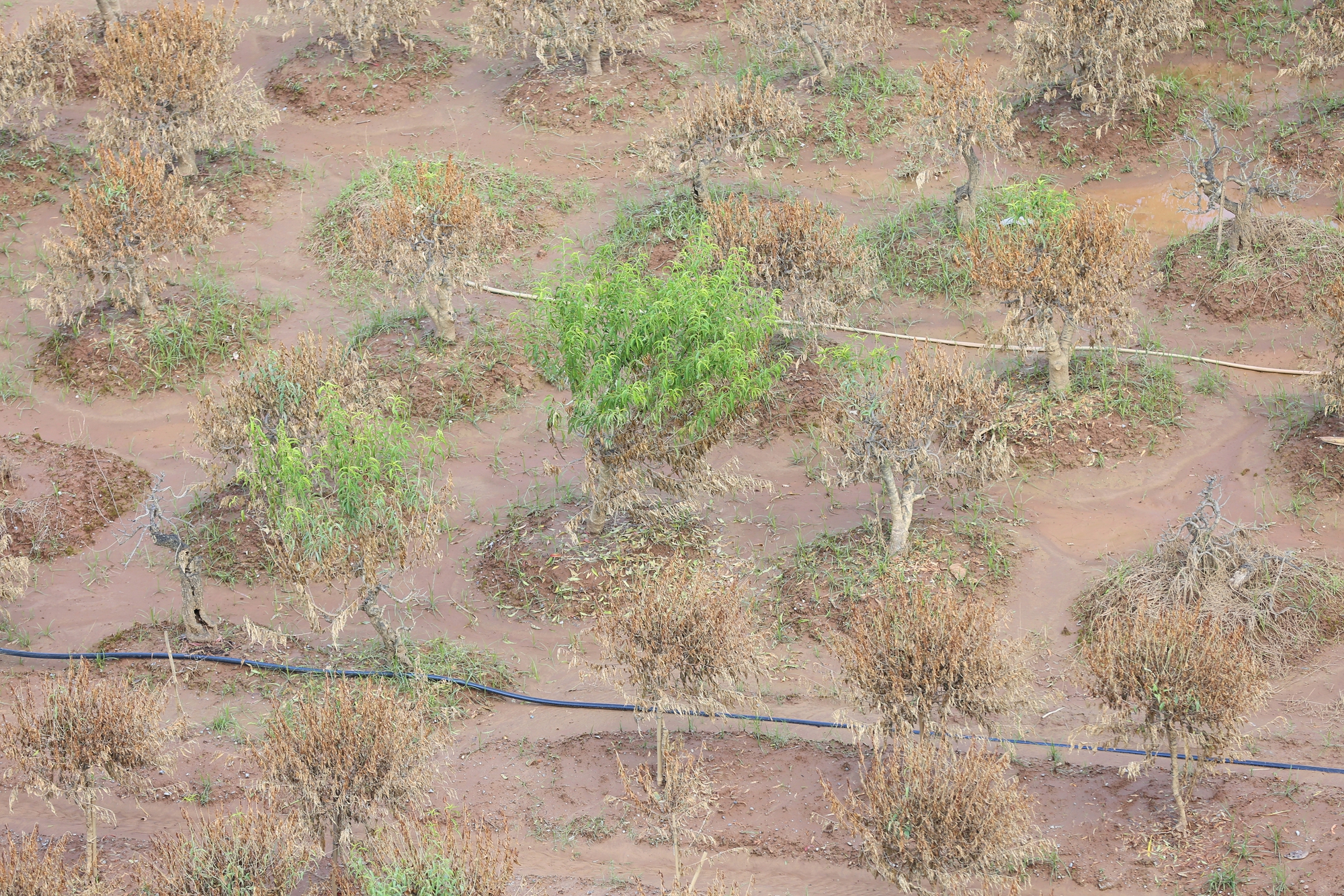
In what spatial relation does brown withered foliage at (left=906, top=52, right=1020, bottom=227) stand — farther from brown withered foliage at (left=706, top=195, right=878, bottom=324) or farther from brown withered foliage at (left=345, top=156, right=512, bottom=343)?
brown withered foliage at (left=345, top=156, right=512, bottom=343)

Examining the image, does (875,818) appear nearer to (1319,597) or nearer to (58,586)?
(1319,597)

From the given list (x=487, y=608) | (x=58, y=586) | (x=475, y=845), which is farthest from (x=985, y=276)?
(x=58, y=586)

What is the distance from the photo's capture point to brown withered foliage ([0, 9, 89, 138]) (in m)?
21.5

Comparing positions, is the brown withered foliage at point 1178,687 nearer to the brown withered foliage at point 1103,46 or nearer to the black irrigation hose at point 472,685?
the black irrigation hose at point 472,685

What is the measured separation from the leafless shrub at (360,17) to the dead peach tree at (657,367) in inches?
427

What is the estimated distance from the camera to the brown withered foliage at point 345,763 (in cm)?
1070

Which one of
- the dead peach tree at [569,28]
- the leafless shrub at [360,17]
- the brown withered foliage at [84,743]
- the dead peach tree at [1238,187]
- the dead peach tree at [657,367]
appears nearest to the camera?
the brown withered foliage at [84,743]

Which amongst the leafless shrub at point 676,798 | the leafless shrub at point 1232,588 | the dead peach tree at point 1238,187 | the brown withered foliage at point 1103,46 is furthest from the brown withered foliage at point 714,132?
the leafless shrub at point 676,798

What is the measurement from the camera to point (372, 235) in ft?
57.5

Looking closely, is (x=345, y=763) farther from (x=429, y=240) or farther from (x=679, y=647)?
(x=429, y=240)

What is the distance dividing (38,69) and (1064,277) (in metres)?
15.5

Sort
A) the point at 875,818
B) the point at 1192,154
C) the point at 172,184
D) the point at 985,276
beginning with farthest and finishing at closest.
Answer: the point at 1192,154 < the point at 172,184 < the point at 985,276 < the point at 875,818

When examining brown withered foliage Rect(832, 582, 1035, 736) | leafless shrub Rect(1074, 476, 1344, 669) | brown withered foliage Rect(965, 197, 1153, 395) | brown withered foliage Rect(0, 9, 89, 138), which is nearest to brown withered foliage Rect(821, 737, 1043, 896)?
brown withered foliage Rect(832, 582, 1035, 736)

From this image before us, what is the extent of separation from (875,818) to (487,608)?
555 cm
